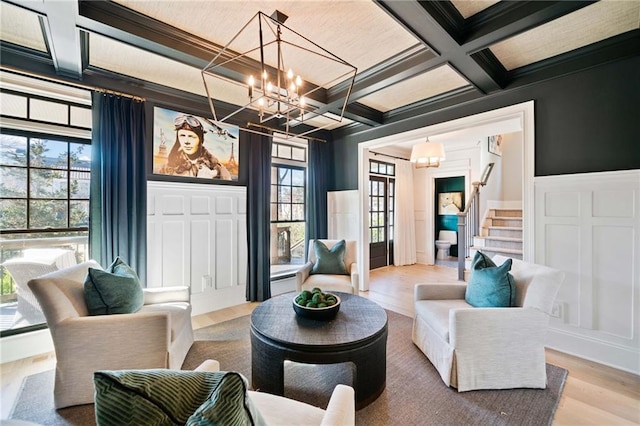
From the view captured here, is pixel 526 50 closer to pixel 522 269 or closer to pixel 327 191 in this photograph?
pixel 522 269

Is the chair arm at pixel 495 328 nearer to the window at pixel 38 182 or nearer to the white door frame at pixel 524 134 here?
the white door frame at pixel 524 134

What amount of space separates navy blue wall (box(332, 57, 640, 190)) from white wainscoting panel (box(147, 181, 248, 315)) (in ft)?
11.7

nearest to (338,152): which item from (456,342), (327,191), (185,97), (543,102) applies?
(327,191)

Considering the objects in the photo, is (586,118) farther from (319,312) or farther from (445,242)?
(445,242)

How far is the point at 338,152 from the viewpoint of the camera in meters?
4.97

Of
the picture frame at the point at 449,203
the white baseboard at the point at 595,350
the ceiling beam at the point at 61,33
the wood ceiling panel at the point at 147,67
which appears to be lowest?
the white baseboard at the point at 595,350

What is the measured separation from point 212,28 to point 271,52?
0.53 metres

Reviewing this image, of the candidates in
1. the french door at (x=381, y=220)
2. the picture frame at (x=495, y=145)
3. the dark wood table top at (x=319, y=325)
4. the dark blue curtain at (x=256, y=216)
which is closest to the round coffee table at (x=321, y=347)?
the dark wood table top at (x=319, y=325)

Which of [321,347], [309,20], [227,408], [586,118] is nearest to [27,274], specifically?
[321,347]

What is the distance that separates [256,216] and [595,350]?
393 centimetres

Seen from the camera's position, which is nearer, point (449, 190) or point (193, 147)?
point (193, 147)

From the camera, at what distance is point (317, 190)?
479 cm

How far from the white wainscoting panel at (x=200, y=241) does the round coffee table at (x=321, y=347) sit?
1791 millimetres

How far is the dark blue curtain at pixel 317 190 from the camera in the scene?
4750mm
